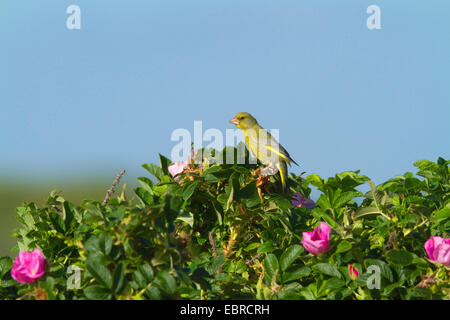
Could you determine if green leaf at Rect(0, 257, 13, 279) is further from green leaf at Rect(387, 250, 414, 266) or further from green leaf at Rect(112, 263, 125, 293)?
green leaf at Rect(387, 250, 414, 266)

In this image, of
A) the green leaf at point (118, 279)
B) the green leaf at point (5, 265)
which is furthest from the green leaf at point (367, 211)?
the green leaf at point (5, 265)

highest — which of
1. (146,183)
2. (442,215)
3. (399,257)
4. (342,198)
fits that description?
(146,183)

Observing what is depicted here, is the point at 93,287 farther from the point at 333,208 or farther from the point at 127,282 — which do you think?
the point at 333,208

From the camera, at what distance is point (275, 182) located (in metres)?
3.59

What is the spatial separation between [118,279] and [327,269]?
112cm

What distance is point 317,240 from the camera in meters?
2.87

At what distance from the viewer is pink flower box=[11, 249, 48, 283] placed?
101 inches

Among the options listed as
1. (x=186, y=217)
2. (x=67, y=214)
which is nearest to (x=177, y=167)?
(x=186, y=217)

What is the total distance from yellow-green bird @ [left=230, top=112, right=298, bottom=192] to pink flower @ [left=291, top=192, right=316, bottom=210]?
4.0 inches

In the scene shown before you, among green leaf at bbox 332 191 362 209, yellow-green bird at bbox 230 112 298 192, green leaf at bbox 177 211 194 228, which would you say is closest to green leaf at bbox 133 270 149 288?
green leaf at bbox 177 211 194 228

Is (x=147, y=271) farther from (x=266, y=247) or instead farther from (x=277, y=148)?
(x=277, y=148)

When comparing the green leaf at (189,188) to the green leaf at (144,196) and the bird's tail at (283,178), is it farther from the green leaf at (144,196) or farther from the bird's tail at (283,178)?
the bird's tail at (283,178)

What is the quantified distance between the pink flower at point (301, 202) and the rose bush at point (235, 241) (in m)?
0.01

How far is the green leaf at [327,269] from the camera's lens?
2795 millimetres
